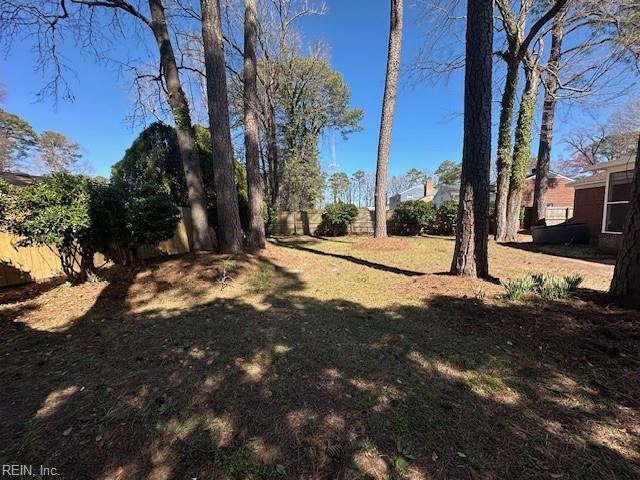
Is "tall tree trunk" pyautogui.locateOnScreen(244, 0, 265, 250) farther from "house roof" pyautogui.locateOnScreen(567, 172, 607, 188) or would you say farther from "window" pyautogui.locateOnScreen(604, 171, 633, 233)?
"house roof" pyautogui.locateOnScreen(567, 172, 607, 188)

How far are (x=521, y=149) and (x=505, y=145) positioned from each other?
82 cm

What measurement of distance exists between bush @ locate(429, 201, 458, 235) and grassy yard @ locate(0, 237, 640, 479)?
10.7 meters

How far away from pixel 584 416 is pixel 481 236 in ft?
10.1

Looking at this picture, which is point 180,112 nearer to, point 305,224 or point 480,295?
point 480,295

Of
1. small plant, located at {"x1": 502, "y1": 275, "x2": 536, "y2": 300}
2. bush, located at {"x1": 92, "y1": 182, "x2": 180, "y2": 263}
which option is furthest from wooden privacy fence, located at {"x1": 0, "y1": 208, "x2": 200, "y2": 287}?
small plant, located at {"x1": 502, "y1": 275, "x2": 536, "y2": 300}

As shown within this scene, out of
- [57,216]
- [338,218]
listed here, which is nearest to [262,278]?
[57,216]

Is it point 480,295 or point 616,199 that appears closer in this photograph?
point 480,295

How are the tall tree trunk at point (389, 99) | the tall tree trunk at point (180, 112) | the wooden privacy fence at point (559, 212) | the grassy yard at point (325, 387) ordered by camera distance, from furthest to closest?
the wooden privacy fence at point (559, 212) → the tall tree trunk at point (389, 99) → the tall tree trunk at point (180, 112) → the grassy yard at point (325, 387)

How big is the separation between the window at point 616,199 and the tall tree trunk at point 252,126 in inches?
417

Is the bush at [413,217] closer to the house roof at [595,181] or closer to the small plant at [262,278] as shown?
the house roof at [595,181]

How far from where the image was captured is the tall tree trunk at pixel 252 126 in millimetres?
7543

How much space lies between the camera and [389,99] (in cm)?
885

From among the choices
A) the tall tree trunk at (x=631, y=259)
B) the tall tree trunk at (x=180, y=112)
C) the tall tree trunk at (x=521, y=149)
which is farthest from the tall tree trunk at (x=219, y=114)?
the tall tree trunk at (x=521, y=149)

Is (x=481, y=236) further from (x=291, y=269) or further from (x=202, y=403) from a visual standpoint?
(x=202, y=403)
